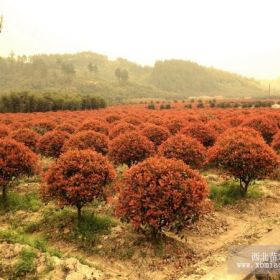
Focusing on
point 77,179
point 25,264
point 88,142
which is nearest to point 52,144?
point 88,142

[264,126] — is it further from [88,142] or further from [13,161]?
[13,161]

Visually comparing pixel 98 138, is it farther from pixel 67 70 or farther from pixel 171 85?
pixel 171 85

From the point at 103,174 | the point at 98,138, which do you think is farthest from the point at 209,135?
the point at 103,174

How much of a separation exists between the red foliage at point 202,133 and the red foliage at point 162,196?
7.99 metres

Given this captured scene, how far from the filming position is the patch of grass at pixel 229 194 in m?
11.5

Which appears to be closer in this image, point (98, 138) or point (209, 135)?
point (98, 138)

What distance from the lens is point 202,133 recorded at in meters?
16.2

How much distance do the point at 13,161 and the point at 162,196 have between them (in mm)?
5215

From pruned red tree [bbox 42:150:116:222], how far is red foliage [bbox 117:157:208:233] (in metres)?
1.08

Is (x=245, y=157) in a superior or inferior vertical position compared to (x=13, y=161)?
superior

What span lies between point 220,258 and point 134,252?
180cm

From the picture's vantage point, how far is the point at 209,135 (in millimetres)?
16141

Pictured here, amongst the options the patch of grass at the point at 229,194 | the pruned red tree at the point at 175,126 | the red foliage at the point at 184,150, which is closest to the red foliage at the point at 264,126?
the pruned red tree at the point at 175,126

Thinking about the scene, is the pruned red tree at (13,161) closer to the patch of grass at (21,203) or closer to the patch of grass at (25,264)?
the patch of grass at (21,203)
